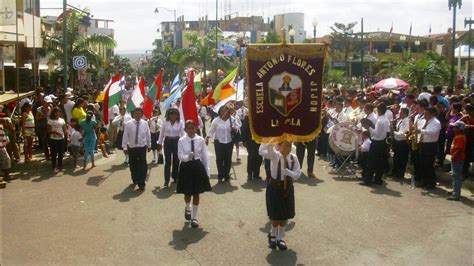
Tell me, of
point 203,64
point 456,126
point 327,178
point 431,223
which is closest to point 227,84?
point 327,178

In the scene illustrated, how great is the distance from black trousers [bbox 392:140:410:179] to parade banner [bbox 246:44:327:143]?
209 inches

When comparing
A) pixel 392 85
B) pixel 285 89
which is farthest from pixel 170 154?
pixel 392 85

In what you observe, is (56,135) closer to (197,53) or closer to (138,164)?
(138,164)

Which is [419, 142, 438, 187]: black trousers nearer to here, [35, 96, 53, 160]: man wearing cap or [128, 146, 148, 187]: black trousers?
[128, 146, 148, 187]: black trousers

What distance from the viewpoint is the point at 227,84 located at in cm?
1421

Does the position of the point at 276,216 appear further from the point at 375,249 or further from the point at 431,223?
the point at 431,223

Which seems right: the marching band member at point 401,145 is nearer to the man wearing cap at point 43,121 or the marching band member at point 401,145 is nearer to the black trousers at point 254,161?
the black trousers at point 254,161

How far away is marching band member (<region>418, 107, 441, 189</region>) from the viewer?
11.0 meters

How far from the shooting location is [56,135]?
1301 cm

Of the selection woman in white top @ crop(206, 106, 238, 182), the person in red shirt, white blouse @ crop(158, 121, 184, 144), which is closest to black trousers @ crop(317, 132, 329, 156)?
woman in white top @ crop(206, 106, 238, 182)

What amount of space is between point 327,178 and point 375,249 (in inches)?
204

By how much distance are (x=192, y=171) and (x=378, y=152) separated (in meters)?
5.01

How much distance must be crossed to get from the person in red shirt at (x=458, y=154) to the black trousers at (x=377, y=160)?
1826mm

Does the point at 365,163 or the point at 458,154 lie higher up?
the point at 458,154
